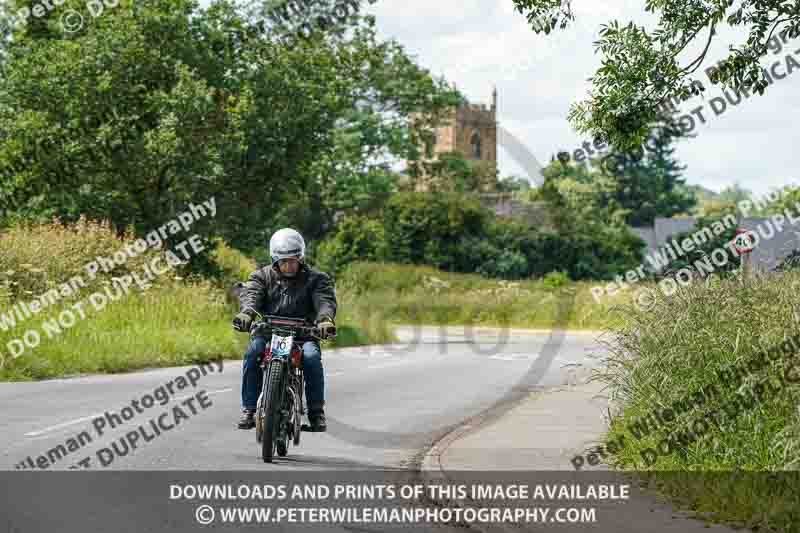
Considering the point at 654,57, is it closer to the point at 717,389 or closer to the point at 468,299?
the point at 717,389

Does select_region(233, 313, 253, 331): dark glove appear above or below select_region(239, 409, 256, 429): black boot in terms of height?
above

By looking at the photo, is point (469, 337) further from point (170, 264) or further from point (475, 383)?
point (475, 383)

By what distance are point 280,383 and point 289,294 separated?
2.93ft

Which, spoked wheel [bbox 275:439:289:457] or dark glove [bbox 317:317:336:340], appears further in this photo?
spoked wheel [bbox 275:439:289:457]

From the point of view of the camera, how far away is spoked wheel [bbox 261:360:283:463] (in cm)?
1130

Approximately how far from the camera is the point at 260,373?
1195 centimetres

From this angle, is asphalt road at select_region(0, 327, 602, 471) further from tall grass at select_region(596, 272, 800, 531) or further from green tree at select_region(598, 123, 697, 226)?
green tree at select_region(598, 123, 697, 226)

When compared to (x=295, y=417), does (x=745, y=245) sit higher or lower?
higher

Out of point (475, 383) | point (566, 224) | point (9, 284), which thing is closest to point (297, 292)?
point (475, 383)

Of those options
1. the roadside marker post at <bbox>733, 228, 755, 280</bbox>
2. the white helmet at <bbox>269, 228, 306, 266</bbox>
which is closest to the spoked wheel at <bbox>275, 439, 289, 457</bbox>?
the white helmet at <bbox>269, 228, 306, 266</bbox>

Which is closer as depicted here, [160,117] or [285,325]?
[285,325]

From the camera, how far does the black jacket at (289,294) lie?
11.9 m

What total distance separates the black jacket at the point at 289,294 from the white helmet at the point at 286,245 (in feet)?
0.70

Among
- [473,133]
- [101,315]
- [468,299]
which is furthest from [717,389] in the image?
[473,133]
